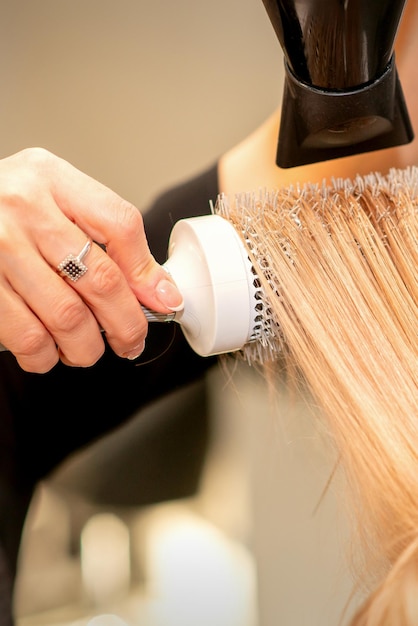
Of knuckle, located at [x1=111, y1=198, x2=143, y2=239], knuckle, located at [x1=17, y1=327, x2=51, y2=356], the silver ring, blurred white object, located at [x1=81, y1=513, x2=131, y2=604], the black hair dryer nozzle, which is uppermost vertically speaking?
the black hair dryer nozzle

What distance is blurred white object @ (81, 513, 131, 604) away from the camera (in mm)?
789

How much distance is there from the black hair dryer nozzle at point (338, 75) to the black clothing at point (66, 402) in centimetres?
26

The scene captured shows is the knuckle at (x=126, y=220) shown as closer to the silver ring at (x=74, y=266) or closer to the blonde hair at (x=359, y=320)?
the silver ring at (x=74, y=266)

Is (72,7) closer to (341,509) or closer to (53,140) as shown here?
(53,140)

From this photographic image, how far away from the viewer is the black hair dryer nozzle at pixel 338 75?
0.60 meters

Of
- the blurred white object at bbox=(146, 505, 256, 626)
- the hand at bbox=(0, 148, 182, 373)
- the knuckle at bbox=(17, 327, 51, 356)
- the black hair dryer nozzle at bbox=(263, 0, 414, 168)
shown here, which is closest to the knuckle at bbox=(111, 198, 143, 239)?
the hand at bbox=(0, 148, 182, 373)

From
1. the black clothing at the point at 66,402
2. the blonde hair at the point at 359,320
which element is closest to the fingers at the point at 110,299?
the blonde hair at the point at 359,320

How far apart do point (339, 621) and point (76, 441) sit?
0.41 metres

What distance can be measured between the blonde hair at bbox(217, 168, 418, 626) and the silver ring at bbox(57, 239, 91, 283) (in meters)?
0.18

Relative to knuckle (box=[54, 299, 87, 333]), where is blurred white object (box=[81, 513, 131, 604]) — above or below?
below

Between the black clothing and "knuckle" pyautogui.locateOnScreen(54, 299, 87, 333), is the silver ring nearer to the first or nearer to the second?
"knuckle" pyautogui.locateOnScreen(54, 299, 87, 333)

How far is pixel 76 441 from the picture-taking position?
84 centimetres

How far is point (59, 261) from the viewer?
543 mm

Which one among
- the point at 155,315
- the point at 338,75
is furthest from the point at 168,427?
the point at 338,75
